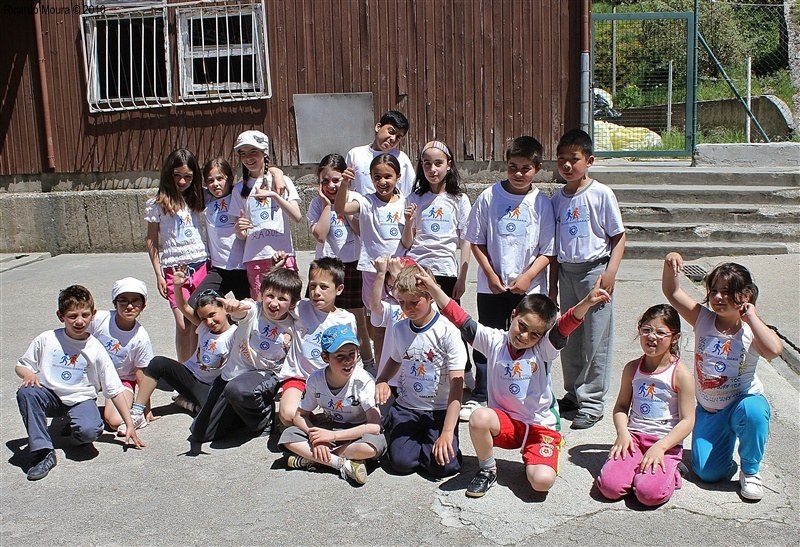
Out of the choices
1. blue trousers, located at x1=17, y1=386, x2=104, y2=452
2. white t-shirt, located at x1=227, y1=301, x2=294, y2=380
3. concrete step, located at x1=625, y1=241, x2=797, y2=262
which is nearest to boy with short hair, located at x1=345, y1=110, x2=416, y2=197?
white t-shirt, located at x1=227, y1=301, x2=294, y2=380

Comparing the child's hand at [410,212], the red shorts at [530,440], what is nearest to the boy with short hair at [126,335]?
the child's hand at [410,212]

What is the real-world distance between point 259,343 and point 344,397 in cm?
75

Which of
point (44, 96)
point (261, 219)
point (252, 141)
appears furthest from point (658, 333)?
point (44, 96)

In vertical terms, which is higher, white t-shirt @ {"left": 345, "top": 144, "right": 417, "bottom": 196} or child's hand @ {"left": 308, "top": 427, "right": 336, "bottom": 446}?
white t-shirt @ {"left": 345, "top": 144, "right": 417, "bottom": 196}

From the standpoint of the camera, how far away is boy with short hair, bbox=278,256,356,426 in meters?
4.57

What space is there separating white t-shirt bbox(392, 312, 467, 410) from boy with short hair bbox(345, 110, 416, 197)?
4.62 ft

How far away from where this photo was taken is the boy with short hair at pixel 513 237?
4562mm

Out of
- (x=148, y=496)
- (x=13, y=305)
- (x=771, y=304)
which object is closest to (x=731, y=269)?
(x=148, y=496)

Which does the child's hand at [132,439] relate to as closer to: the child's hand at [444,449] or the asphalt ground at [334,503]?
the asphalt ground at [334,503]

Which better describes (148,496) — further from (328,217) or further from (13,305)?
(13,305)

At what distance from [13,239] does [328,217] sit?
7034 mm

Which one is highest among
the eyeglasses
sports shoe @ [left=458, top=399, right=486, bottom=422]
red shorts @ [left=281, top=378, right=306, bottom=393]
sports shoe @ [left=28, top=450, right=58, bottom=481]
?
the eyeglasses

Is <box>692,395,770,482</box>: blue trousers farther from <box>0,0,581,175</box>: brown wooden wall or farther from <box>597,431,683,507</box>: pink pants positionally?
<box>0,0,581,175</box>: brown wooden wall

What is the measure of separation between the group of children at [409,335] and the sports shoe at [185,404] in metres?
0.02
